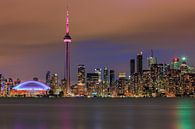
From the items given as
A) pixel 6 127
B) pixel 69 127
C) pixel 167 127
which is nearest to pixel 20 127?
pixel 6 127

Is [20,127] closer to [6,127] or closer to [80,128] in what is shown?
[6,127]

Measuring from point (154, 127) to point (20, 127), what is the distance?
19.8 meters

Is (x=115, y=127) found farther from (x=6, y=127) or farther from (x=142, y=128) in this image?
(x=6, y=127)

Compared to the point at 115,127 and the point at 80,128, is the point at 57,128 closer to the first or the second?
the point at 80,128

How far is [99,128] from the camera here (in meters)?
69.1

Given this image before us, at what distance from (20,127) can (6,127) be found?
211cm

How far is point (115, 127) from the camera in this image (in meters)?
69.8

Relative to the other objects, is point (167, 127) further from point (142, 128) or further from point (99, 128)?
point (99, 128)

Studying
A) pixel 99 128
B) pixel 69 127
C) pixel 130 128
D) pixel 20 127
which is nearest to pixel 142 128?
pixel 130 128

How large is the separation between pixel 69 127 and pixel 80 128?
5.70 ft

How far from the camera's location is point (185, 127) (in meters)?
70.2

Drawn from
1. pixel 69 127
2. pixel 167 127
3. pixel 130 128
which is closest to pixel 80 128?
pixel 69 127

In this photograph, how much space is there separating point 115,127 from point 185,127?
33.8 ft

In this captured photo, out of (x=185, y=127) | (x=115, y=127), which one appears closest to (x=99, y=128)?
(x=115, y=127)
